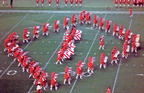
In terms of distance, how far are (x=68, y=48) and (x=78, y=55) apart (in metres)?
0.76

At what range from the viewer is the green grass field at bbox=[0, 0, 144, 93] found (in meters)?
23.5

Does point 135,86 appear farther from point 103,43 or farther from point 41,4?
point 41,4

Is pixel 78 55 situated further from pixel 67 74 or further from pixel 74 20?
pixel 74 20

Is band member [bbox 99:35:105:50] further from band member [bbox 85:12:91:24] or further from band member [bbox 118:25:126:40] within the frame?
band member [bbox 85:12:91:24]

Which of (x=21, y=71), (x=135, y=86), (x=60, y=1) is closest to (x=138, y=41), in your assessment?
(x=135, y=86)

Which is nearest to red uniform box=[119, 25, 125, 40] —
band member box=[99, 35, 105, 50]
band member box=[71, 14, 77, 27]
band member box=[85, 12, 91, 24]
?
band member box=[99, 35, 105, 50]

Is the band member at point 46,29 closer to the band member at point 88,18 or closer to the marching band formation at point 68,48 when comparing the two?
the marching band formation at point 68,48

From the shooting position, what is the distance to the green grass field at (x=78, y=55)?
23.5m

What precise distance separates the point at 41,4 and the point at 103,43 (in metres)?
11.5

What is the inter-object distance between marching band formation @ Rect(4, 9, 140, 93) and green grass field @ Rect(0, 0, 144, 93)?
0.33m

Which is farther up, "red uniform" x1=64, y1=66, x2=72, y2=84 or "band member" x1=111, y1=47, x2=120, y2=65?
"band member" x1=111, y1=47, x2=120, y2=65

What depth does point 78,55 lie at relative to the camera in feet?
89.2

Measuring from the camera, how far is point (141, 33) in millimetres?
30188

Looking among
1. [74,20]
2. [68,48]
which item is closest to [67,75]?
[68,48]
